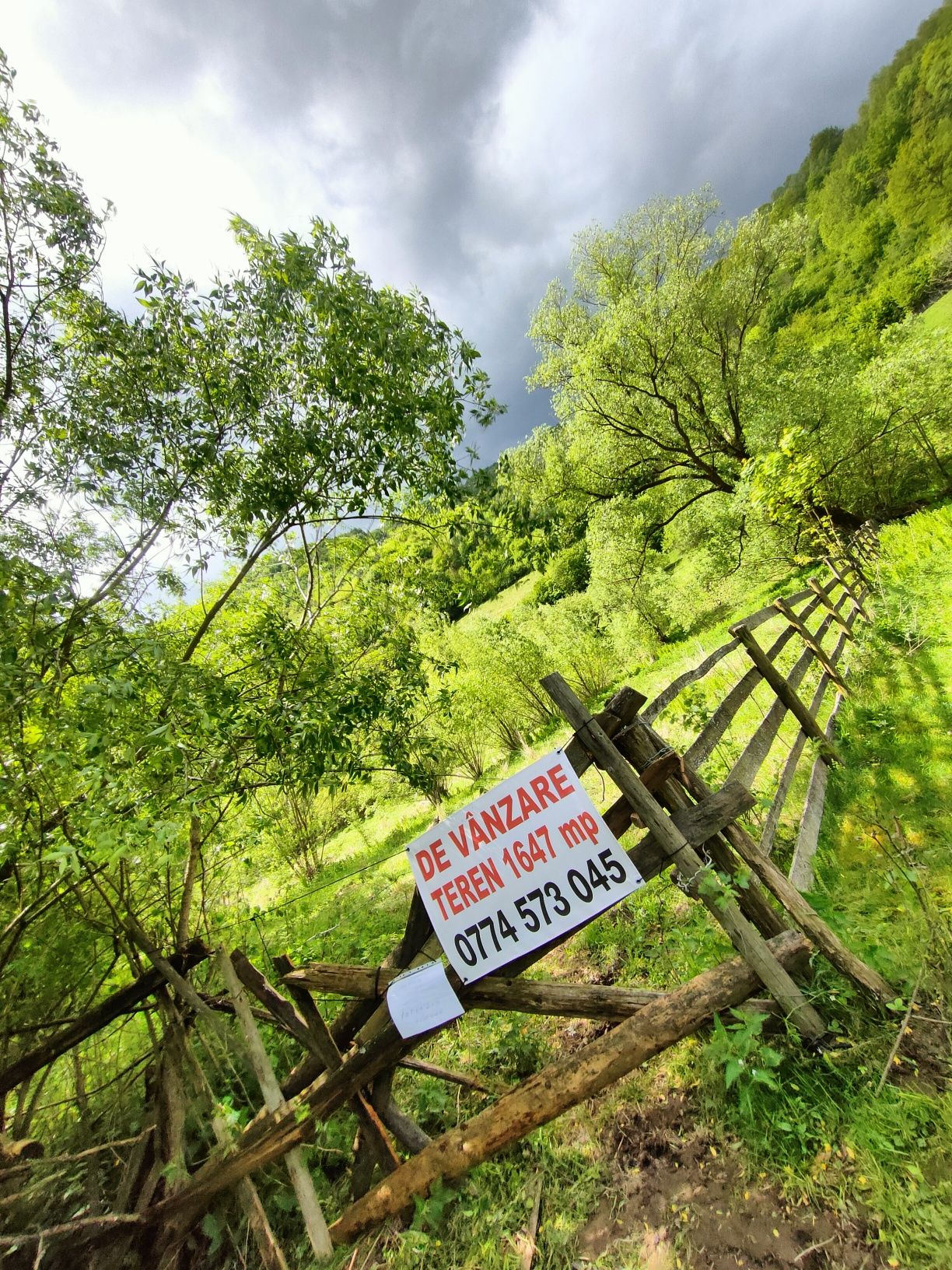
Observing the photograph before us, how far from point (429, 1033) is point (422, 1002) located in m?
0.16

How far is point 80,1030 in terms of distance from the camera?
3.08 meters

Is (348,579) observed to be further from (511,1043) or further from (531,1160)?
(531,1160)

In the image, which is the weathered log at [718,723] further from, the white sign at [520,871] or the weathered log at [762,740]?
the white sign at [520,871]

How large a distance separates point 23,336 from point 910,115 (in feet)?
251

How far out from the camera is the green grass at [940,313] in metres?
30.9

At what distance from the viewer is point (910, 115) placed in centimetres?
4491

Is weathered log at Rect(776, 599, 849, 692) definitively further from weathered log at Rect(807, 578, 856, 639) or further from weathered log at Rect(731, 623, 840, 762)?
weathered log at Rect(731, 623, 840, 762)

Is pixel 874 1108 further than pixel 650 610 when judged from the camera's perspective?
No

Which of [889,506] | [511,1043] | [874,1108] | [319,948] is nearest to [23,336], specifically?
[511,1043]

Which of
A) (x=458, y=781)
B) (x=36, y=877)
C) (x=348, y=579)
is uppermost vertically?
(x=348, y=579)

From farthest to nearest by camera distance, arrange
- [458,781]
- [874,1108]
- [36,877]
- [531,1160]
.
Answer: [458,781], [36,877], [531,1160], [874,1108]

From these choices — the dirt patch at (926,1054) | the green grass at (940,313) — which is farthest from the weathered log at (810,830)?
the green grass at (940,313)

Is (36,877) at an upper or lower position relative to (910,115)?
lower

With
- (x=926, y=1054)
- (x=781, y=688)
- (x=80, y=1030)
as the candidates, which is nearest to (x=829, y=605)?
(x=781, y=688)
